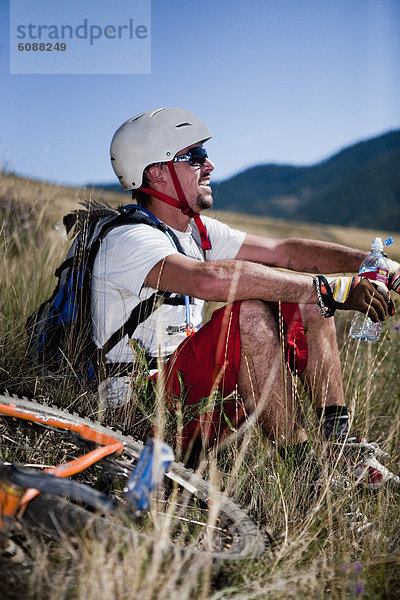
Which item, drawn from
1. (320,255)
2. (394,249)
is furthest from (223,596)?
(394,249)

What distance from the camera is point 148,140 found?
422 centimetres

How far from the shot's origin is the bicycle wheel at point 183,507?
243cm

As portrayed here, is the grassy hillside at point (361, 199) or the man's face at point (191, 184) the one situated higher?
the grassy hillside at point (361, 199)

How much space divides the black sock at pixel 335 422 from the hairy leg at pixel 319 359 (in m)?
0.05

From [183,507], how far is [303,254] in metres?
2.48

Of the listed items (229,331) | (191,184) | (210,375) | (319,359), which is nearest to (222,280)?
(229,331)

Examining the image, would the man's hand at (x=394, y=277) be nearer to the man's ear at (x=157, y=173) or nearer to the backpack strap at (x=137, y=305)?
the backpack strap at (x=137, y=305)

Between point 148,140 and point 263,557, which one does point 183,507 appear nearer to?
point 263,557

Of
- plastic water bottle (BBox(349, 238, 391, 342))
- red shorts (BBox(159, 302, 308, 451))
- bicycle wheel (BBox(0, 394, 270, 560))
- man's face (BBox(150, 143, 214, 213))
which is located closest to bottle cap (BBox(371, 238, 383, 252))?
plastic water bottle (BBox(349, 238, 391, 342))

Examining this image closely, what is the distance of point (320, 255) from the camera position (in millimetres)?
4492

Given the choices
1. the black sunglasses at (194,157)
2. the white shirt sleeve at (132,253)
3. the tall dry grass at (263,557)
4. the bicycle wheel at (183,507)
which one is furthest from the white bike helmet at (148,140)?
the bicycle wheel at (183,507)

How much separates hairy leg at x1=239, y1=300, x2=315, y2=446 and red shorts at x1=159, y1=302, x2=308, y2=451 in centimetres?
6

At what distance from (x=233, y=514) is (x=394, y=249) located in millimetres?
2870

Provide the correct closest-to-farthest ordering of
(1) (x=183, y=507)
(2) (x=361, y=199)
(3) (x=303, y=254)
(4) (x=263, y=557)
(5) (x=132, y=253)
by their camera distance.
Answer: (4) (x=263, y=557) < (1) (x=183, y=507) < (5) (x=132, y=253) < (3) (x=303, y=254) < (2) (x=361, y=199)
